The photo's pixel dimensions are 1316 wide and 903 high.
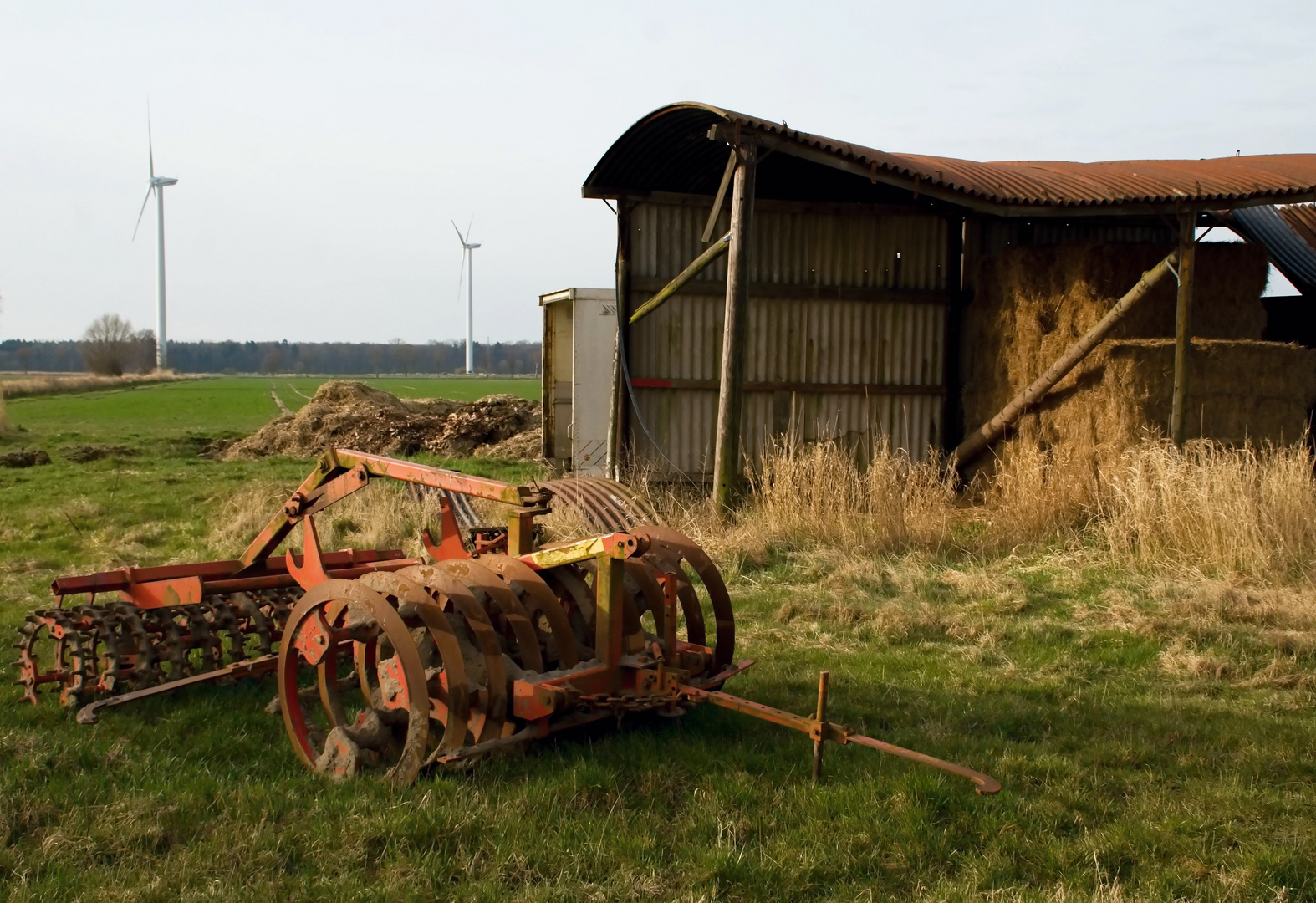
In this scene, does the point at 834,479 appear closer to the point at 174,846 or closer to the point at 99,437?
the point at 174,846

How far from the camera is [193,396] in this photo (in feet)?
149

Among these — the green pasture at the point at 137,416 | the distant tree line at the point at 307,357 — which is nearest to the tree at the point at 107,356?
the green pasture at the point at 137,416

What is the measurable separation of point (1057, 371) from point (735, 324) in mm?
3209

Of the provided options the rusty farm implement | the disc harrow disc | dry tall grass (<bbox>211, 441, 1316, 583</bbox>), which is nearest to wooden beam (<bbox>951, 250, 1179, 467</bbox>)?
dry tall grass (<bbox>211, 441, 1316, 583</bbox>)

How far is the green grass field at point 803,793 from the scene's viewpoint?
330 centimetres

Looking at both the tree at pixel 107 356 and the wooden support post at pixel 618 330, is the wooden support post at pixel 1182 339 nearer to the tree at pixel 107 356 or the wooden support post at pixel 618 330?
the wooden support post at pixel 618 330

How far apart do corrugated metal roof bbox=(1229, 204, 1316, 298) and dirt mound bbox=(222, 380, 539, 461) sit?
11835 millimetres

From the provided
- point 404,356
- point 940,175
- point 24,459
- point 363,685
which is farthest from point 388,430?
point 404,356

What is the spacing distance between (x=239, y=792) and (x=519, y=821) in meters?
1.08

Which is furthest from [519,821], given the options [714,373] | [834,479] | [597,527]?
[714,373]

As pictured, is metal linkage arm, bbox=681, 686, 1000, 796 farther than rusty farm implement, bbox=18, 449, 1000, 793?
No

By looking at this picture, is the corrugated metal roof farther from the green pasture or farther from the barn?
the green pasture

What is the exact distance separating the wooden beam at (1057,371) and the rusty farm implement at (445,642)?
633 cm

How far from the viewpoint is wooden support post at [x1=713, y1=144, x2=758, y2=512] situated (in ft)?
29.9
